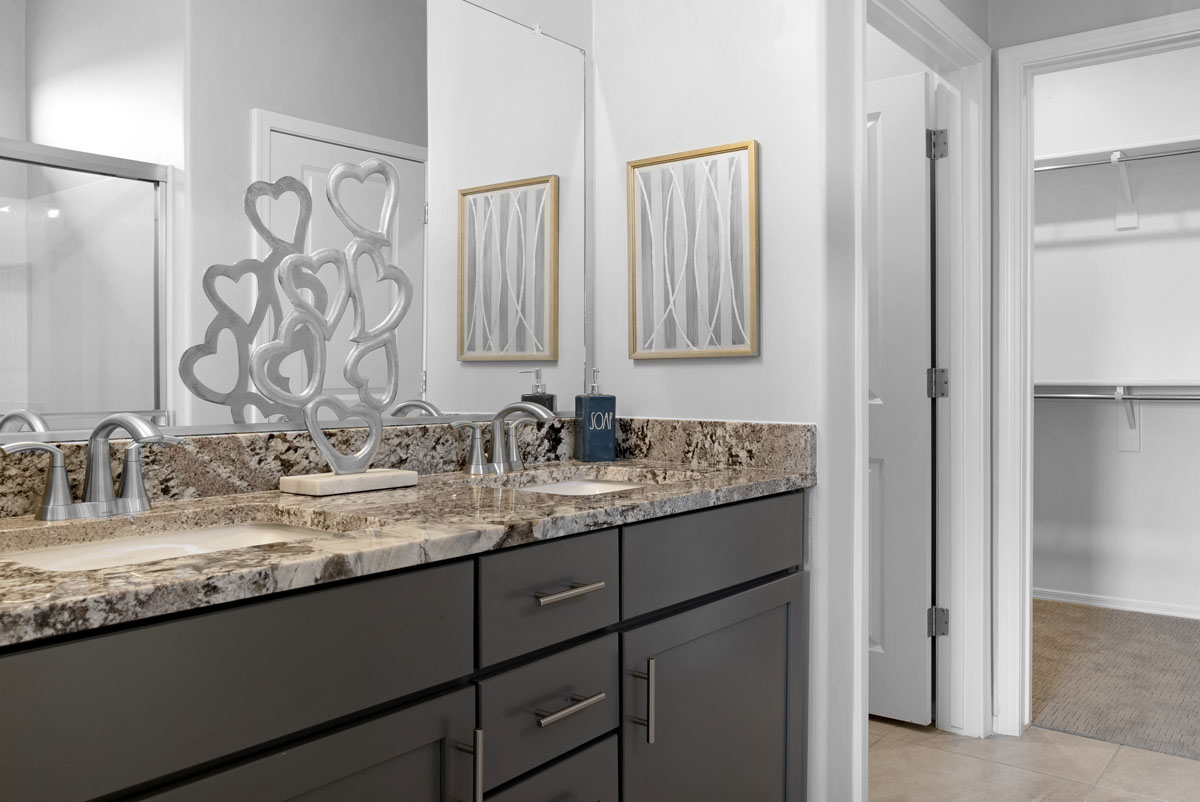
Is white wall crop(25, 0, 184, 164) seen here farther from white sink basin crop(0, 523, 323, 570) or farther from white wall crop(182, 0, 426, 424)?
white sink basin crop(0, 523, 323, 570)

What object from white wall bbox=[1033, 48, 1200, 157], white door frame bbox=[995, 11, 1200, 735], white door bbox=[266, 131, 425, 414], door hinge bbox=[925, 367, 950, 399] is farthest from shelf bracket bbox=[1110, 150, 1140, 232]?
white door bbox=[266, 131, 425, 414]

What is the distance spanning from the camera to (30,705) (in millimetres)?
760

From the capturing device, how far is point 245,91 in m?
1.57

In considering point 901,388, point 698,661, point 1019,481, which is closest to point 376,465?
point 698,661

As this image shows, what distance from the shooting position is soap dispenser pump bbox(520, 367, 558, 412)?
2143mm

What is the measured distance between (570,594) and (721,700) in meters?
0.50

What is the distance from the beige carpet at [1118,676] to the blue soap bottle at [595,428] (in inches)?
67.9

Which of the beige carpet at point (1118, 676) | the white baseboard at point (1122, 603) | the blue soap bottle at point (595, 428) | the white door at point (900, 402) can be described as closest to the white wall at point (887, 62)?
the white door at point (900, 402)

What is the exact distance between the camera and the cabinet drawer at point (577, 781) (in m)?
1.25

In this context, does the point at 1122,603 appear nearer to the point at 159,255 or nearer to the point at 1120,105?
the point at 1120,105

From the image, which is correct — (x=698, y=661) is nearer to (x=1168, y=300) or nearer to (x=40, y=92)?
(x=40, y=92)

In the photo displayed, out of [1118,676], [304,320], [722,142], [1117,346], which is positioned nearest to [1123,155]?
[1117,346]

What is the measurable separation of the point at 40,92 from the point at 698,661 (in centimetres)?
139

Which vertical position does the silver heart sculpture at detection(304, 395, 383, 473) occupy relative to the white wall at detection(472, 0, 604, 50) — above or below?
below
